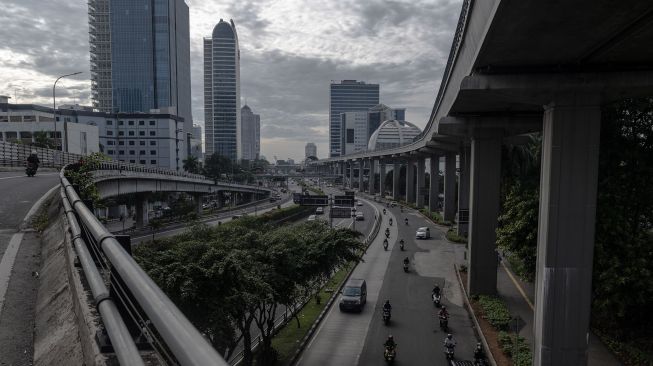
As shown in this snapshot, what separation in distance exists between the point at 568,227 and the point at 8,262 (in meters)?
13.4

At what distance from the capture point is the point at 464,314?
21484mm

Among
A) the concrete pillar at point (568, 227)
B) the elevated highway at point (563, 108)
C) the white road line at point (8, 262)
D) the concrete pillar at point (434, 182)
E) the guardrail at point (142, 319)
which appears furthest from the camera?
the concrete pillar at point (434, 182)

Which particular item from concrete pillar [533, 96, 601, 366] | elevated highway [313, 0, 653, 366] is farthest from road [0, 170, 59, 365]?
concrete pillar [533, 96, 601, 366]

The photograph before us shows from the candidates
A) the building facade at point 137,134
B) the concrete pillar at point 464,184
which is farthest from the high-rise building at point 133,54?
the concrete pillar at point 464,184

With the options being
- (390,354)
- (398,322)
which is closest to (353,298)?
(398,322)

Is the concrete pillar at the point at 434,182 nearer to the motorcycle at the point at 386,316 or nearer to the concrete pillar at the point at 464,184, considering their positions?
the concrete pillar at the point at 464,184

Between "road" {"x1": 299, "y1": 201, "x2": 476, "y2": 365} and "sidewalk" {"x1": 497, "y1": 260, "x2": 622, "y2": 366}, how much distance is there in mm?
2358

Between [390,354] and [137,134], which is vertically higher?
[137,134]

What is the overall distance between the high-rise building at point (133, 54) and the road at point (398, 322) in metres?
95.5

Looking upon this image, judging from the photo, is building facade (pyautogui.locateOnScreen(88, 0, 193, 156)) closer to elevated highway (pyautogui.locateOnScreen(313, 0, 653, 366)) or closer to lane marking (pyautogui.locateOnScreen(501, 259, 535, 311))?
lane marking (pyautogui.locateOnScreen(501, 259, 535, 311))

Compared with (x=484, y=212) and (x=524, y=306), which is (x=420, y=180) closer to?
(x=484, y=212)

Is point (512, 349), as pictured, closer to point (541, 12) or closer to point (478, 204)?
point (478, 204)

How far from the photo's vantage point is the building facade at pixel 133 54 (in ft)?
374

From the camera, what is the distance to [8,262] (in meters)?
6.30
